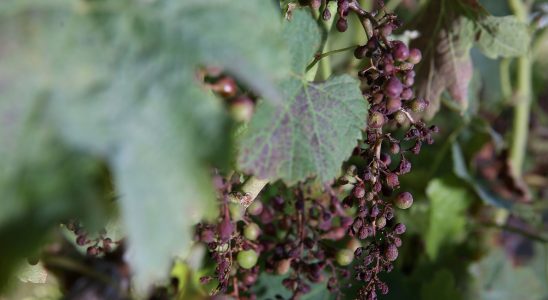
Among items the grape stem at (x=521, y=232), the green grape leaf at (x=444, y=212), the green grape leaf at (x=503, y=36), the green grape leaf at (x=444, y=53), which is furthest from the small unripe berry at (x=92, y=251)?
the grape stem at (x=521, y=232)

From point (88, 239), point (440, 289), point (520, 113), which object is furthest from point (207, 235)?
point (520, 113)

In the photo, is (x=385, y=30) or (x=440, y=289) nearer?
(x=385, y=30)

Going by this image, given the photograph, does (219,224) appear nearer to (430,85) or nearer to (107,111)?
(107,111)

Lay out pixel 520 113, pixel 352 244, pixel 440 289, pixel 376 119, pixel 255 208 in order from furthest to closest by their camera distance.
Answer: pixel 520 113 < pixel 440 289 < pixel 352 244 < pixel 255 208 < pixel 376 119

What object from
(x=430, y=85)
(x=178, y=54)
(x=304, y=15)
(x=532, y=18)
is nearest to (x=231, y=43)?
(x=178, y=54)

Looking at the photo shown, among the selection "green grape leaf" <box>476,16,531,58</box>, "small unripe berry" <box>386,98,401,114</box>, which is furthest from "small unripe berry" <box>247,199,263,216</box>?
"green grape leaf" <box>476,16,531,58</box>

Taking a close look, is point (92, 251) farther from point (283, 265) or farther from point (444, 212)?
point (444, 212)
